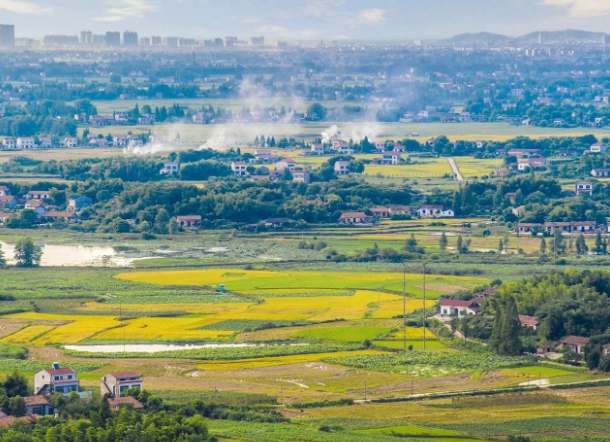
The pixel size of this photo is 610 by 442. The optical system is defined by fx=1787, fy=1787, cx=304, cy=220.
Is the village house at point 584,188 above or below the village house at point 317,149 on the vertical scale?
above

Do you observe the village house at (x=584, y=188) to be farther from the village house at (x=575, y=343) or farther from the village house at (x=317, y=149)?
the village house at (x=575, y=343)

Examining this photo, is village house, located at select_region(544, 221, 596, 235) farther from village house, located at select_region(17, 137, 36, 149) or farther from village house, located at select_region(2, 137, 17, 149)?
village house, located at select_region(2, 137, 17, 149)

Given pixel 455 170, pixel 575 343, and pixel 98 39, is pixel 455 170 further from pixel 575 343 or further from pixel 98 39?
pixel 98 39

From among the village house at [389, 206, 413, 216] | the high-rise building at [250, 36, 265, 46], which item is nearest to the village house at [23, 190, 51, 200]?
the village house at [389, 206, 413, 216]

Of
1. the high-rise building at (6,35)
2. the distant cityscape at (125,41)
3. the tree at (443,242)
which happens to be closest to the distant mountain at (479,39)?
the distant cityscape at (125,41)

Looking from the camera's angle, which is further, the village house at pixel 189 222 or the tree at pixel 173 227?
the village house at pixel 189 222

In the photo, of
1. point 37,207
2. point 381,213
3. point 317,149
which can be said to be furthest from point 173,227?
point 317,149
